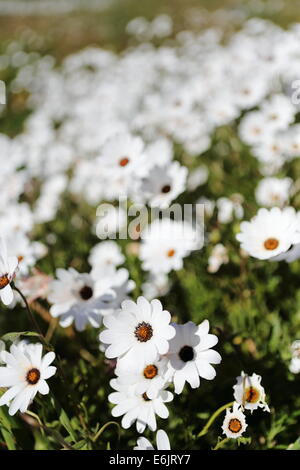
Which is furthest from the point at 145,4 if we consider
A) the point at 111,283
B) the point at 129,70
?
the point at 111,283

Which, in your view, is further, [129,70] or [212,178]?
[129,70]

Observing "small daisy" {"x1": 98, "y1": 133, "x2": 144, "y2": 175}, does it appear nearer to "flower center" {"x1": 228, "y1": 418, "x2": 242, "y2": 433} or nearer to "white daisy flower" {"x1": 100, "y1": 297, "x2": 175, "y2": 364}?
"white daisy flower" {"x1": 100, "y1": 297, "x2": 175, "y2": 364}

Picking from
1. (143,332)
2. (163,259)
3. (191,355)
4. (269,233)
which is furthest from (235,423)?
(163,259)

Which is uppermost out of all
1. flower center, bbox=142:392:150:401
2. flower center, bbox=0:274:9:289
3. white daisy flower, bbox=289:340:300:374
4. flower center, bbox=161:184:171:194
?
flower center, bbox=0:274:9:289

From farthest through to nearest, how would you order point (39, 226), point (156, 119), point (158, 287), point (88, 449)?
point (156, 119)
point (39, 226)
point (158, 287)
point (88, 449)

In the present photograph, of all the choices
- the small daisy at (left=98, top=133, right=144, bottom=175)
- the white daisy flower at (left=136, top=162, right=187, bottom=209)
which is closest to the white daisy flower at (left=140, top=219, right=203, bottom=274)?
the white daisy flower at (left=136, top=162, right=187, bottom=209)

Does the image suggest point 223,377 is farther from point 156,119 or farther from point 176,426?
point 156,119
